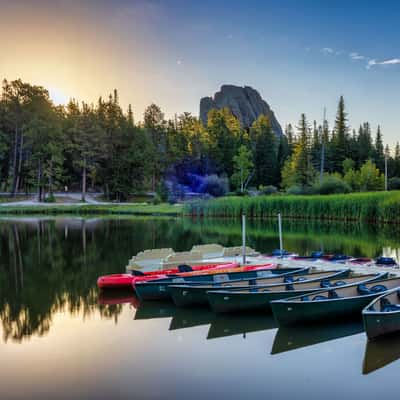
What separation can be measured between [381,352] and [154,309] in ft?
19.0

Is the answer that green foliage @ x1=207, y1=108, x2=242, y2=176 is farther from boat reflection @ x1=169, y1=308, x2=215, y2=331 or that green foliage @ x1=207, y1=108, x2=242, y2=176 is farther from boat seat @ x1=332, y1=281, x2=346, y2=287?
boat reflection @ x1=169, y1=308, x2=215, y2=331

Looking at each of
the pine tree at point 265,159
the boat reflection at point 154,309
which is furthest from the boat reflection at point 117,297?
the pine tree at point 265,159

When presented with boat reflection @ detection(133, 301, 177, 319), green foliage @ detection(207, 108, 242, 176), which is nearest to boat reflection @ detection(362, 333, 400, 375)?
boat reflection @ detection(133, 301, 177, 319)

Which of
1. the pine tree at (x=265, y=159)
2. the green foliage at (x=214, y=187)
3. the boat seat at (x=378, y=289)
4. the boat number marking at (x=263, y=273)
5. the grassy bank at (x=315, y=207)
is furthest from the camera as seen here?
the pine tree at (x=265, y=159)

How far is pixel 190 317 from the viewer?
35.8ft

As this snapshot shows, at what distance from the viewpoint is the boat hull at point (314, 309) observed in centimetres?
927

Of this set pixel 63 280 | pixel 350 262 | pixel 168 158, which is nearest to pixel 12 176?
pixel 168 158

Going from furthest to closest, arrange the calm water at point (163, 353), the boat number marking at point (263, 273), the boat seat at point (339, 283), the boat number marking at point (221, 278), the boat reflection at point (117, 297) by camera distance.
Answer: the boat number marking at point (263, 273), the boat reflection at point (117, 297), the boat number marking at point (221, 278), the boat seat at point (339, 283), the calm water at point (163, 353)

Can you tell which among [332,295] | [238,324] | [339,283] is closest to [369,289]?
[339,283]

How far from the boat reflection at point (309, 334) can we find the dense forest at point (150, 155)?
169ft

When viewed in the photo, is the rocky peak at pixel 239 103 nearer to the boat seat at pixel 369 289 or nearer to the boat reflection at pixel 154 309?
the boat reflection at pixel 154 309

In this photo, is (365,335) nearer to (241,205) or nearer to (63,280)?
(63,280)

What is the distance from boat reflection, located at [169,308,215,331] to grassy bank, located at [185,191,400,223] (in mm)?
26947

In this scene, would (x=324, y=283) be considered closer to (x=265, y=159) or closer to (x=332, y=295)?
(x=332, y=295)
